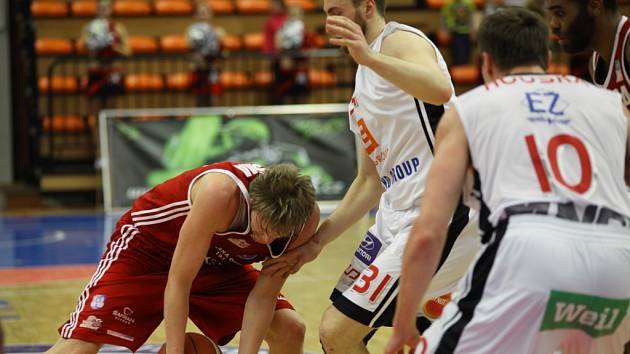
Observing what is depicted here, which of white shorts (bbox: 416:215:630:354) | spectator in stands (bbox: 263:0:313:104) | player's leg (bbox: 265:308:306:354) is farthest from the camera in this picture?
spectator in stands (bbox: 263:0:313:104)

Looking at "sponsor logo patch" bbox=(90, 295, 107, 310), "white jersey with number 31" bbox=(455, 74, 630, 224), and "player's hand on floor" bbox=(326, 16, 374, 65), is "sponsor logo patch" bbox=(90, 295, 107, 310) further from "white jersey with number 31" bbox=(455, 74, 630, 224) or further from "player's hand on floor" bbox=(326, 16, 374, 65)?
"white jersey with number 31" bbox=(455, 74, 630, 224)

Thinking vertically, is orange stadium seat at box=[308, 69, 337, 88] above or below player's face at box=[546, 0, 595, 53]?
below

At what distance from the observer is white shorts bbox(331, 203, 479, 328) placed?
3852 millimetres

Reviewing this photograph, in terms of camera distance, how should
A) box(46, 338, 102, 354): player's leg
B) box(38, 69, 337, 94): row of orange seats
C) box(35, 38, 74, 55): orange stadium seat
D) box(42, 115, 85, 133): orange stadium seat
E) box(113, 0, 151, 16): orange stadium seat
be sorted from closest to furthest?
box(46, 338, 102, 354): player's leg
box(42, 115, 85, 133): orange stadium seat
box(38, 69, 337, 94): row of orange seats
box(35, 38, 74, 55): orange stadium seat
box(113, 0, 151, 16): orange stadium seat

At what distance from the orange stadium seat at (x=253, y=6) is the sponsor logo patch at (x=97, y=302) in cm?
1342

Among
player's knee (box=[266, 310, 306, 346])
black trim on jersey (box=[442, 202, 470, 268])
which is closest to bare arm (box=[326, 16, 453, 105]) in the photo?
black trim on jersey (box=[442, 202, 470, 268])

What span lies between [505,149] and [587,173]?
0.81 ft

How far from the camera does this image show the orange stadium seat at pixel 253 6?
56.7ft

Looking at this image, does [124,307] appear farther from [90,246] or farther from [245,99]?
[245,99]

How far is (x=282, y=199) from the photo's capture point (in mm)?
3750

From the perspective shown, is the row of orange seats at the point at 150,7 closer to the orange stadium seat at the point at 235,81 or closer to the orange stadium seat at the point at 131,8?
the orange stadium seat at the point at 131,8

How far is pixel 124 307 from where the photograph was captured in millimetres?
4305

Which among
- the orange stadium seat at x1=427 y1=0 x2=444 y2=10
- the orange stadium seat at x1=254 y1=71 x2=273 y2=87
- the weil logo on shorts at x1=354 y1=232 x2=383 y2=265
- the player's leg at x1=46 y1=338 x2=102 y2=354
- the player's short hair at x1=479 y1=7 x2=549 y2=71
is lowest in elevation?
the orange stadium seat at x1=254 y1=71 x2=273 y2=87

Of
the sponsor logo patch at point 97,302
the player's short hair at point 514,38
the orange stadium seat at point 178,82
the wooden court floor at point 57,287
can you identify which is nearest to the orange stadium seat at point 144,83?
the orange stadium seat at point 178,82
